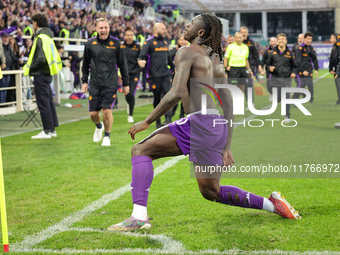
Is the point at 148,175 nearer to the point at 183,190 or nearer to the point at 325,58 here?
the point at 183,190

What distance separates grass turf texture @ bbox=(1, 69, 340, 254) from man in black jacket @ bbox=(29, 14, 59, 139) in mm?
412

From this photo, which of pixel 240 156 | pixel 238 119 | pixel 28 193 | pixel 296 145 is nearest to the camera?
pixel 28 193

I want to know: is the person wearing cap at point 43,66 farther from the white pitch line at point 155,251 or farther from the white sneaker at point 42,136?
the white pitch line at point 155,251

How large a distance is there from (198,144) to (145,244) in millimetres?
863

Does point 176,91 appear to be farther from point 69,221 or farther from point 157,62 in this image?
point 157,62

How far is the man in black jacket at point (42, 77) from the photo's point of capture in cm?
1065

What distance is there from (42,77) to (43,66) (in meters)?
0.20

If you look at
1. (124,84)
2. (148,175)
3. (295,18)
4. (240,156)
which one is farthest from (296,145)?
(295,18)

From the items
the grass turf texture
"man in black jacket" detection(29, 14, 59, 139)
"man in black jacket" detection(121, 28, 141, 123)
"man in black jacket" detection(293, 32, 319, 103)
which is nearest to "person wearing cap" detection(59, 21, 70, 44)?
Result: "man in black jacket" detection(121, 28, 141, 123)

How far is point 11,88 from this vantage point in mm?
14961

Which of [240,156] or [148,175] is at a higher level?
[148,175]

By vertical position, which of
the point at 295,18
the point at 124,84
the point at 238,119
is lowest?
the point at 238,119

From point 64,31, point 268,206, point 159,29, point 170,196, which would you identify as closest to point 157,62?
point 159,29

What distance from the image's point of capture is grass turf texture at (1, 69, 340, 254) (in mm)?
4578
